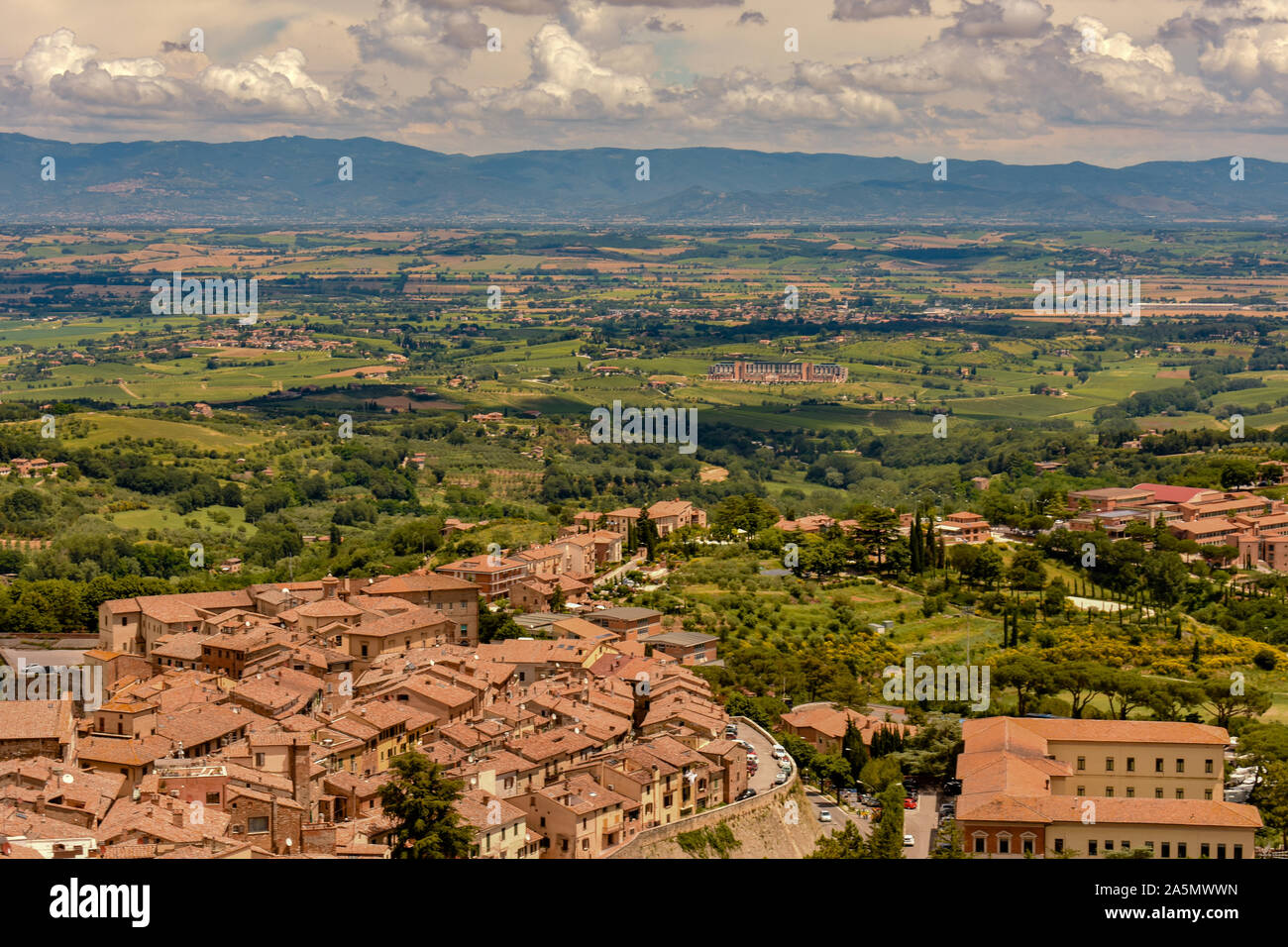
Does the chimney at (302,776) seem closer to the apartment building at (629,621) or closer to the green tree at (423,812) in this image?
the green tree at (423,812)

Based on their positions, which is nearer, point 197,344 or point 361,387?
point 361,387

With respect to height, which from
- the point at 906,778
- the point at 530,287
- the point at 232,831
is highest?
the point at 530,287

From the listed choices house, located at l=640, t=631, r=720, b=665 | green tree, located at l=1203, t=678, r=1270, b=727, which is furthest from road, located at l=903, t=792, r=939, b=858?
house, located at l=640, t=631, r=720, b=665

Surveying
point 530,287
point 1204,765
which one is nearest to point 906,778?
point 1204,765

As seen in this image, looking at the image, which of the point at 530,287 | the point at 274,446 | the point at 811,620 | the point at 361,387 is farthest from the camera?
the point at 530,287

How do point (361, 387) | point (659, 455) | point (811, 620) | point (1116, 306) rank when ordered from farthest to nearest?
point (1116, 306) → point (361, 387) → point (659, 455) → point (811, 620)

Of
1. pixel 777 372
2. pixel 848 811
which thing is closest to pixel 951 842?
pixel 848 811

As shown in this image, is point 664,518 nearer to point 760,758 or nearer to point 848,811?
point 760,758

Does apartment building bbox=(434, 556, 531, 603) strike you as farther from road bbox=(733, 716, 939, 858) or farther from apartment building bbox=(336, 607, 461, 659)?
road bbox=(733, 716, 939, 858)

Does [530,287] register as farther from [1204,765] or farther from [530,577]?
[1204,765]
